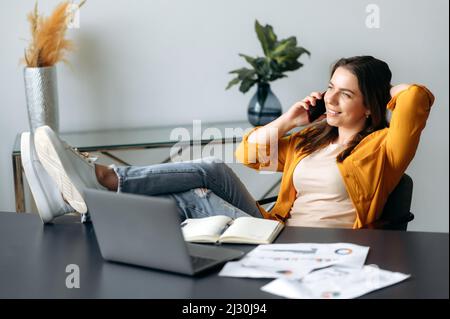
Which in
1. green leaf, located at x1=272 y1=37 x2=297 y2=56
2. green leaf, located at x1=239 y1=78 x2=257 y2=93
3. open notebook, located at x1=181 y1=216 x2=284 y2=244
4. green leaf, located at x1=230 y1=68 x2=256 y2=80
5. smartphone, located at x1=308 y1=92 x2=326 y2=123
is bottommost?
open notebook, located at x1=181 y1=216 x2=284 y2=244

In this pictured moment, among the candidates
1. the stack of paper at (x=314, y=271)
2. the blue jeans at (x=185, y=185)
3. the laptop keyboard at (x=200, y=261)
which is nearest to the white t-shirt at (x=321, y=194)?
the blue jeans at (x=185, y=185)

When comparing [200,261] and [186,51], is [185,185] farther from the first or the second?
[186,51]

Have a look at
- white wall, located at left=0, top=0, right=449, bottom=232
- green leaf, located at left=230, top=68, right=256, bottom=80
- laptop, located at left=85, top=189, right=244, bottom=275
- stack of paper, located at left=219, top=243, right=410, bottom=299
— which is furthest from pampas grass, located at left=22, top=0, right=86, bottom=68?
stack of paper, located at left=219, top=243, right=410, bottom=299

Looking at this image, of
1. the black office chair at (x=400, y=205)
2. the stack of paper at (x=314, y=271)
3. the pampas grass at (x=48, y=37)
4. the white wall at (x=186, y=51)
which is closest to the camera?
the stack of paper at (x=314, y=271)

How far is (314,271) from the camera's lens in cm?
171

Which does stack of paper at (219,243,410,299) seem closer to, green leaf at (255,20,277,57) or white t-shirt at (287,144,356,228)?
white t-shirt at (287,144,356,228)

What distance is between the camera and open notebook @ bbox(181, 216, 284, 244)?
196 centimetres

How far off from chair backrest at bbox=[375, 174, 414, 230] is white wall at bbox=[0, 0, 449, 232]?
1.48 meters

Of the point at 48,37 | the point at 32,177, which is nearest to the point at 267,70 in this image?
the point at 48,37

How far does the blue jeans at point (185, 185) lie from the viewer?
245cm

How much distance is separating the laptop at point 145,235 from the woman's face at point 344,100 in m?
0.96

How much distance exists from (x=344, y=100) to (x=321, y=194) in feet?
1.10

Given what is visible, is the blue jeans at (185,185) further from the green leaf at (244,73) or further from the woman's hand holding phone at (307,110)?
the green leaf at (244,73)
